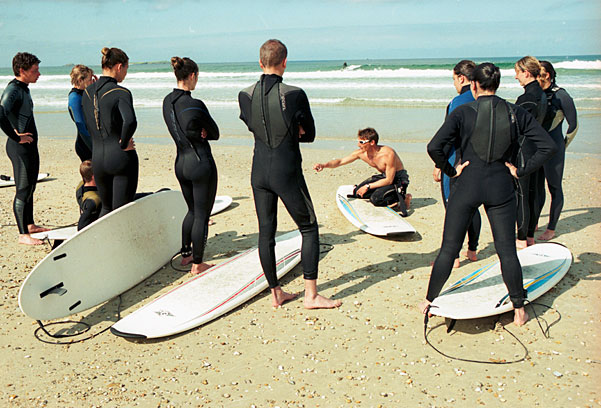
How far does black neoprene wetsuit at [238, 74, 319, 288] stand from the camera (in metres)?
3.44

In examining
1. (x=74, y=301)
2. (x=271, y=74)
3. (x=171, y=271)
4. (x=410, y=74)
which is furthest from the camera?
(x=410, y=74)

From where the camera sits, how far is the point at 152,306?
13.0 ft

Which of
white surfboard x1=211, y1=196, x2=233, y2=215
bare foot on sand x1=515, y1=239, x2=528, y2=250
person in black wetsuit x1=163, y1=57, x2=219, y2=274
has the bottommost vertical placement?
white surfboard x1=211, y1=196, x2=233, y2=215

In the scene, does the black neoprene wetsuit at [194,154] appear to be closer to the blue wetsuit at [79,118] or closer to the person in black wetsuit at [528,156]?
the blue wetsuit at [79,118]

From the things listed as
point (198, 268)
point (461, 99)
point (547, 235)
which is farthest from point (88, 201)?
point (547, 235)

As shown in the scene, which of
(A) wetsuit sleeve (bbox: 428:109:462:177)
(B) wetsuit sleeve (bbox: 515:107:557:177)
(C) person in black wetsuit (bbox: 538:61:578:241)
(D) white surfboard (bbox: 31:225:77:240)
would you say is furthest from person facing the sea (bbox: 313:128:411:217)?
(D) white surfboard (bbox: 31:225:77:240)

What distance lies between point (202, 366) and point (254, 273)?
1.26 metres

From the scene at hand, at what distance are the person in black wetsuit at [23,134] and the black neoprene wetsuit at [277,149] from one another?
10.0 feet

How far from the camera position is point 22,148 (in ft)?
17.8

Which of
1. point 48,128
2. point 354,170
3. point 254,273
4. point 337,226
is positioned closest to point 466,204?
point 254,273

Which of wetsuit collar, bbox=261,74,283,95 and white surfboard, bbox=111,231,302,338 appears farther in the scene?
white surfboard, bbox=111,231,302,338

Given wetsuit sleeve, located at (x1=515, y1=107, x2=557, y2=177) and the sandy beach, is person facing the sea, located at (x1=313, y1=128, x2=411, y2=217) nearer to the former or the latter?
the sandy beach

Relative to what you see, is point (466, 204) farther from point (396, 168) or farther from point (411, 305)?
point (396, 168)

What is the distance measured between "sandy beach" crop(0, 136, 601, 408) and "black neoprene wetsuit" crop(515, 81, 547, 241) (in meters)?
0.49
